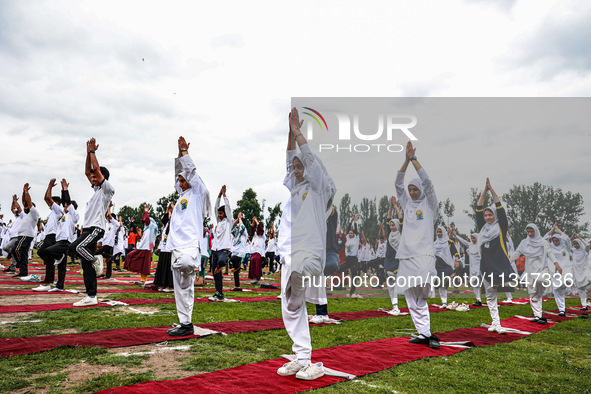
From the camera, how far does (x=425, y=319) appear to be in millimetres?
5391

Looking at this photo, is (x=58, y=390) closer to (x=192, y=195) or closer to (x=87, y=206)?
(x=192, y=195)

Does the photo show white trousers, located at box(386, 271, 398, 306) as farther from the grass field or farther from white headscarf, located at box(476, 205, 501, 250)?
white headscarf, located at box(476, 205, 501, 250)

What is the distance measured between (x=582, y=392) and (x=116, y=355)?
4.70 meters

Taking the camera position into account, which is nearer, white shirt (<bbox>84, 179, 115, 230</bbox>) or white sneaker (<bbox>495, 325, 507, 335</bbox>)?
white sneaker (<bbox>495, 325, 507, 335</bbox>)

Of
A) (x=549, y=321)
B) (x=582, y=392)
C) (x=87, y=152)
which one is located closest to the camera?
(x=582, y=392)

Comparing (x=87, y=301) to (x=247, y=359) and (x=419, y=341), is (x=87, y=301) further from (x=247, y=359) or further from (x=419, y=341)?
(x=419, y=341)

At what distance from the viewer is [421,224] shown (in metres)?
5.74

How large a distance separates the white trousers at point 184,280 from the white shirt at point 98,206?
281cm

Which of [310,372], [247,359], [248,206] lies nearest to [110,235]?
[247,359]

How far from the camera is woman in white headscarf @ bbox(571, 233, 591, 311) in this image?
1251cm

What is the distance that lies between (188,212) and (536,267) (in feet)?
26.0

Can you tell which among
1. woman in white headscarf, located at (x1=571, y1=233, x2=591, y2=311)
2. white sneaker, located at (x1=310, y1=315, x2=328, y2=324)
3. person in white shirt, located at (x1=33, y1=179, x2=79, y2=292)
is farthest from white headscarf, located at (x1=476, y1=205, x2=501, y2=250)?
person in white shirt, located at (x1=33, y1=179, x2=79, y2=292)

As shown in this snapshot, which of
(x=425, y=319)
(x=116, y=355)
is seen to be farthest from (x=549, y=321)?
(x=116, y=355)

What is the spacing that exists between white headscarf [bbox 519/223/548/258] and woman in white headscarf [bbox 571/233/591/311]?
5481 millimetres
